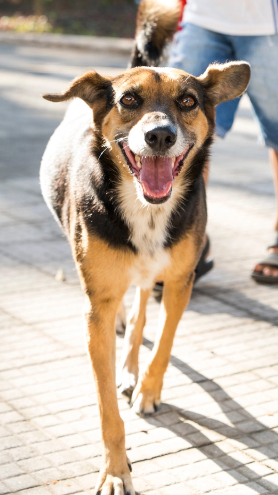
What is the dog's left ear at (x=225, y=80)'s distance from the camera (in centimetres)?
313

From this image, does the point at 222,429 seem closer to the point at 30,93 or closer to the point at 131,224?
the point at 131,224

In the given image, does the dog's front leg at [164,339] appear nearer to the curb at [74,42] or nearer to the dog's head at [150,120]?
the dog's head at [150,120]

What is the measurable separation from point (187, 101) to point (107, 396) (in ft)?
4.14

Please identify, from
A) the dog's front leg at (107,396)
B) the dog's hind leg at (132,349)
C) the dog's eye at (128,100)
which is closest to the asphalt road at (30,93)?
the dog's hind leg at (132,349)

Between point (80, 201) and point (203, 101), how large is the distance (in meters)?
0.71

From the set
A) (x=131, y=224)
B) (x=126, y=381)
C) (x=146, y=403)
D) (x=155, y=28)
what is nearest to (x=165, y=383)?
(x=126, y=381)

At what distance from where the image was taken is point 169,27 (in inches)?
155

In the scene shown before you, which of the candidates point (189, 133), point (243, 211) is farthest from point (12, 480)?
point (243, 211)

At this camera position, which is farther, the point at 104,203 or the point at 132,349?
the point at 132,349

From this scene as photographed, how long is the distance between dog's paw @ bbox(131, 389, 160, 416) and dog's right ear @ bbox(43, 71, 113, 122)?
129 centimetres

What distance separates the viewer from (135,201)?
9.99 ft

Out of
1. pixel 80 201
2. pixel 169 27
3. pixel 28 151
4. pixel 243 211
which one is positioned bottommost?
pixel 28 151

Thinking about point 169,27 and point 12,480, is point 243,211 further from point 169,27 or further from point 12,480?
point 12,480

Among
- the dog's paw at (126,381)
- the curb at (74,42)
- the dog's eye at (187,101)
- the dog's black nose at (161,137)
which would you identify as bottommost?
the curb at (74,42)
